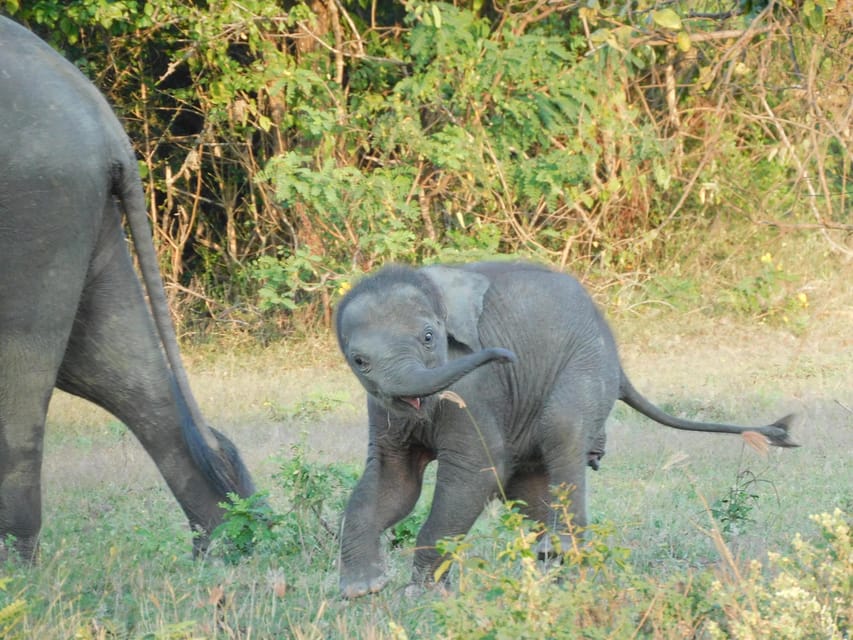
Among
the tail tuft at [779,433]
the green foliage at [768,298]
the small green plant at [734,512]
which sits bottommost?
the green foliage at [768,298]

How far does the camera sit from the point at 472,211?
10938 mm

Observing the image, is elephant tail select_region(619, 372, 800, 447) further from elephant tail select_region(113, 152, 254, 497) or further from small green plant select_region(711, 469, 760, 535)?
elephant tail select_region(113, 152, 254, 497)

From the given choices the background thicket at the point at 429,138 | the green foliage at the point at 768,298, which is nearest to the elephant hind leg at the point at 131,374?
the background thicket at the point at 429,138

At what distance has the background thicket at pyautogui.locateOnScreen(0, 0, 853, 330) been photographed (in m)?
10.0

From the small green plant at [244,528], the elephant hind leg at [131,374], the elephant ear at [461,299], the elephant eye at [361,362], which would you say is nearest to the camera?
the elephant eye at [361,362]

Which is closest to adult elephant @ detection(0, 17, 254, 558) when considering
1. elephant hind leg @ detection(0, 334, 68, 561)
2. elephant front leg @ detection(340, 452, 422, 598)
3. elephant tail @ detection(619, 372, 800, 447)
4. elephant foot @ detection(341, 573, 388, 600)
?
elephant hind leg @ detection(0, 334, 68, 561)

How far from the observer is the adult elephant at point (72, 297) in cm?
451

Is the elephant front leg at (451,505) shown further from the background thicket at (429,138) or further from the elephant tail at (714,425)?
the background thicket at (429,138)

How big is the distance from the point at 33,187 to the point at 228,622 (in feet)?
5.43

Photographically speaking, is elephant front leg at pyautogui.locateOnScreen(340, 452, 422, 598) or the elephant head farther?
elephant front leg at pyautogui.locateOnScreen(340, 452, 422, 598)

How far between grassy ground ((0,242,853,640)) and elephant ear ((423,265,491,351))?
0.68 meters

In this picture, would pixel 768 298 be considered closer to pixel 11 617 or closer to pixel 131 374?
pixel 131 374

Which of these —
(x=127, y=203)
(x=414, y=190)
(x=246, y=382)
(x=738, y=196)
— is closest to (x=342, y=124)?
(x=414, y=190)

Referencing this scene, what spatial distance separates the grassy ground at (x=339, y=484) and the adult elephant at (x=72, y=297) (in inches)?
11.1
